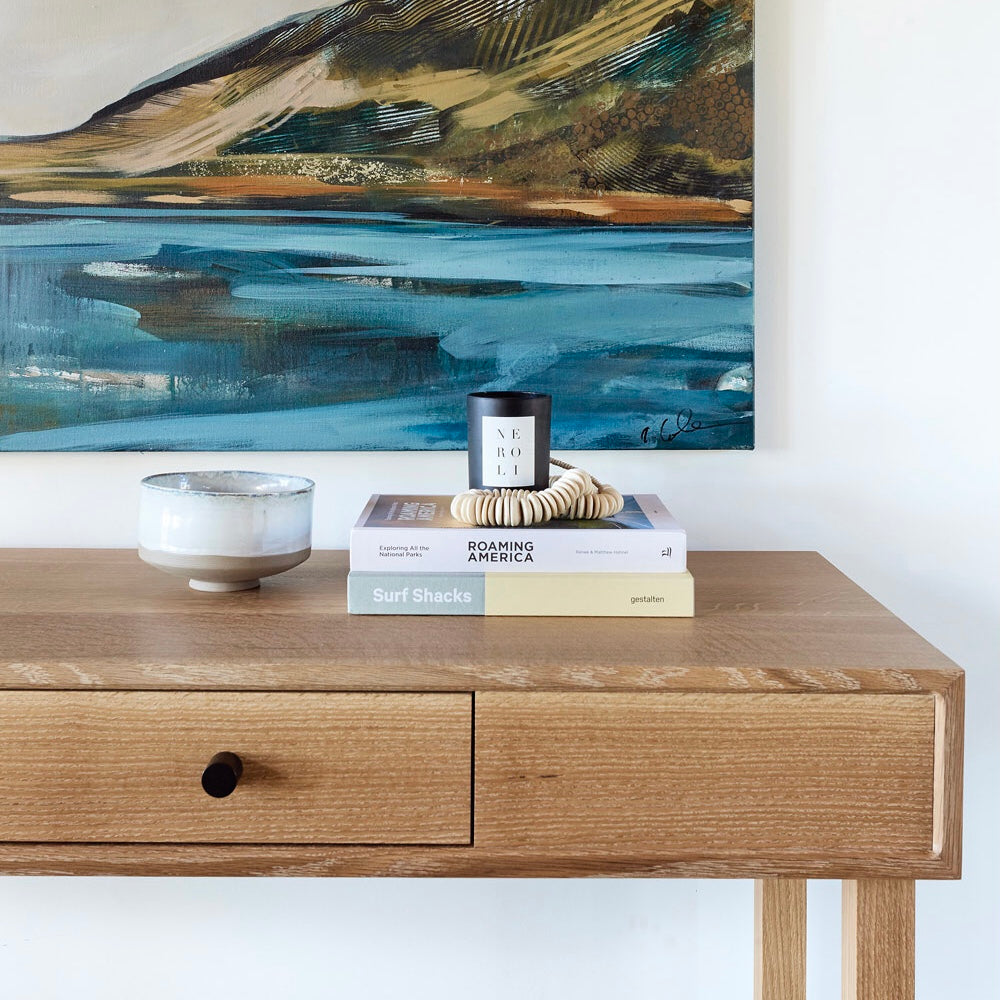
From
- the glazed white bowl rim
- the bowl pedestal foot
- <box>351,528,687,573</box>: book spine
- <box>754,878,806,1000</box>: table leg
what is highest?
the glazed white bowl rim

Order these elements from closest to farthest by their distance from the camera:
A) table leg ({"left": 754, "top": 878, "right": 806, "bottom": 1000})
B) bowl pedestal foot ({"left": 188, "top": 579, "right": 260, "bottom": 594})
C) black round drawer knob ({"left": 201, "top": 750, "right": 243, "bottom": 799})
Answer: black round drawer knob ({"left": 201, "top": 750, "right": 243, "bottom": 799}) < bowl pedestal foot ({"left": 188, "top": 579, "right": 260, "bottom": 594}) < table leg ({"left": 754, "top": 878, "right": 806, "bottom": 1000})

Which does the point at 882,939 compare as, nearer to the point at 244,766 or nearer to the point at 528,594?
Result: the point at 528,594

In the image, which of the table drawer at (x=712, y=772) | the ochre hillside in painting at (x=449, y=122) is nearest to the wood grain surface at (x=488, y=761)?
the table drawer at (x=712, y=772)

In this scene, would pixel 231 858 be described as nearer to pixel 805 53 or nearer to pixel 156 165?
pixel 156 165

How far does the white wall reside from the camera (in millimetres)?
1141

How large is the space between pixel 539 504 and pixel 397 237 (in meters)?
0.43

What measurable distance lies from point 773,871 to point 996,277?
79 centimetres

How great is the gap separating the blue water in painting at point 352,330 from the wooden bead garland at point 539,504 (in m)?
0.24

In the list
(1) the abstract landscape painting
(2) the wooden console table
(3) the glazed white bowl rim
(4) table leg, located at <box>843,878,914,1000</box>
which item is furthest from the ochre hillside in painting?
(4) table leg, located at <box>843,878,914,1000</box>

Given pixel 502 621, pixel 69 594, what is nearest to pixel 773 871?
pixel 502 621

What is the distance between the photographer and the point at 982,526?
119cm

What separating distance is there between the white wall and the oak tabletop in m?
0.27

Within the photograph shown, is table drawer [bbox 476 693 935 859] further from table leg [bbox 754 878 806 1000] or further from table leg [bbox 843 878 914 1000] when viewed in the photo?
table leg [bbox 754 878 806 1000]

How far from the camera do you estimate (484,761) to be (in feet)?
2.43
